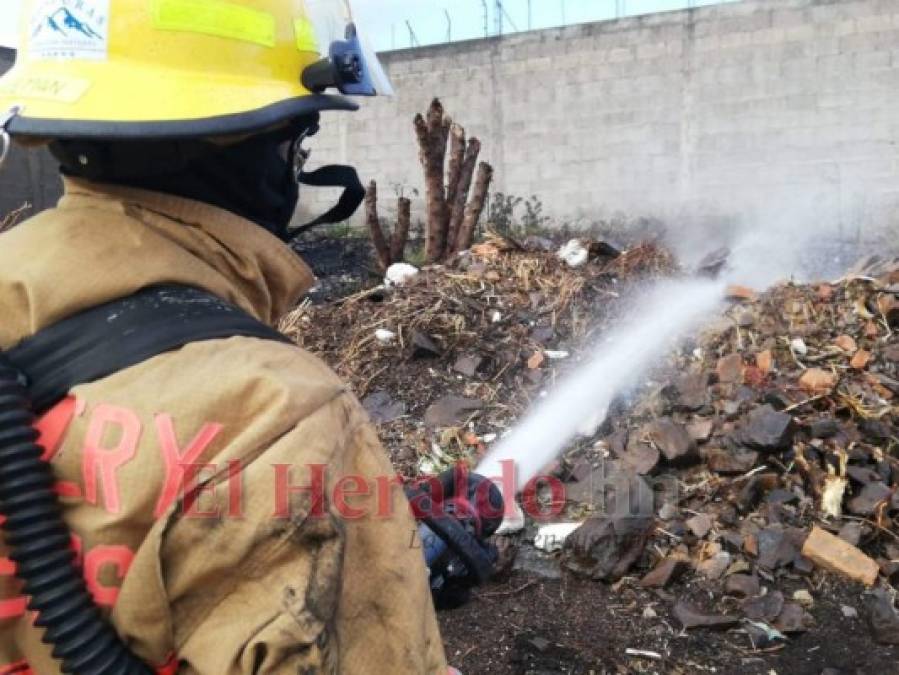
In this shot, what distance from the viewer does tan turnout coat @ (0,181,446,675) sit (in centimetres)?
92

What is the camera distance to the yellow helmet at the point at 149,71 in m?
1.09

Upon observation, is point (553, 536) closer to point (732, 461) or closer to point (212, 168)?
point (732, 461)

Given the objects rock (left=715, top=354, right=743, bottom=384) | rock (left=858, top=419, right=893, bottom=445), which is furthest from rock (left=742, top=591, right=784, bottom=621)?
rock (left=715, top=354, right=743, bottom=384)

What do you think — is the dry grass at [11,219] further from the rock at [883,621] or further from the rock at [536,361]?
the rock at [883,621]

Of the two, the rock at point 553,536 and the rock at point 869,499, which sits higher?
the rock at point 869,499

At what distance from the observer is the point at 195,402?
0.96m

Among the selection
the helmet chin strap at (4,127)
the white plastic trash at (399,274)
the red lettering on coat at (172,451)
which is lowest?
the white plastic trash at (399,274)

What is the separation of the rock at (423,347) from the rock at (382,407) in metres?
0.40

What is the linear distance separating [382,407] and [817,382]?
270cm

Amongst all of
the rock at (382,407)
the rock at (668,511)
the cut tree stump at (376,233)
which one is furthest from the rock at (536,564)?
the cut tree stump at (376,233)

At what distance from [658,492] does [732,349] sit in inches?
58.4

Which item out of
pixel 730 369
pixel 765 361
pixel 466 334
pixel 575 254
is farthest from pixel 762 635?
pixel 575 254

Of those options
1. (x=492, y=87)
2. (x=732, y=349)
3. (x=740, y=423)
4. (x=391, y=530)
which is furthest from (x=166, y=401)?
(x=492, y=87)

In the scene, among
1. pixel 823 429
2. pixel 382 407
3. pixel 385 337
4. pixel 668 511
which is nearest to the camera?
pixel 668 511
